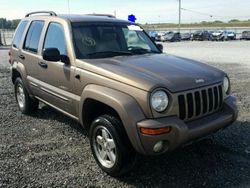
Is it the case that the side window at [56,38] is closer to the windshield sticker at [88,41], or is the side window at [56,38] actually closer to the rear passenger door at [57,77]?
the rear passenger door at [57,77]

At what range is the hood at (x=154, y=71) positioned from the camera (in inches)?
157

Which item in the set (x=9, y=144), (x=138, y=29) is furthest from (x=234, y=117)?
(x=9, y=144)

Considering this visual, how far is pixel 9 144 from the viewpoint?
218 inches

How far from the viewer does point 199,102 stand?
165 inches

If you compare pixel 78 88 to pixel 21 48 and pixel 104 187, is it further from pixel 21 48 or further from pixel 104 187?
Result: pixel 21 48

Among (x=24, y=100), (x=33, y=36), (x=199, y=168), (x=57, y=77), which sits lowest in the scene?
(x=199, y=168)

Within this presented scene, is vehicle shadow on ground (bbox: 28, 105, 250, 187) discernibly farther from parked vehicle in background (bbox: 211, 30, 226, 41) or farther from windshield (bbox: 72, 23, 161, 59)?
parked vehicle in background (bbox: 211, 30, 226, 41)

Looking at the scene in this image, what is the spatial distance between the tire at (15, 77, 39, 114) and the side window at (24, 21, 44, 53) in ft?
2.72

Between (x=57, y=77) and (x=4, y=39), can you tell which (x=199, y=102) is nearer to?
(x=57, y=77)

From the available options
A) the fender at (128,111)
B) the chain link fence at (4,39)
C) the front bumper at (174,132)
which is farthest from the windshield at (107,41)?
the chain link fence at (4,39)

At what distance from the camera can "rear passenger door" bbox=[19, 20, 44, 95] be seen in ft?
20.0

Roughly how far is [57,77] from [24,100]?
6.44 feet

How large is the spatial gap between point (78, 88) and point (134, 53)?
3.52ft

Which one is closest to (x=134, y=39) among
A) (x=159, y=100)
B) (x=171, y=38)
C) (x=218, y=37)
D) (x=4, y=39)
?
(x=159, y=100)
